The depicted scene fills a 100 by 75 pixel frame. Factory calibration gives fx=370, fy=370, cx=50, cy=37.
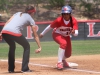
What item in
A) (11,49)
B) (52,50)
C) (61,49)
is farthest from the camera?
(52,50)

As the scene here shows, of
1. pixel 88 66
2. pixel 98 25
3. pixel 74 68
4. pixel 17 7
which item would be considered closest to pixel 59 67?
pixel 74 68

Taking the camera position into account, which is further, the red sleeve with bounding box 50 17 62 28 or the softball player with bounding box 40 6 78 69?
the red sleeve with bounding box 50 17 62 28

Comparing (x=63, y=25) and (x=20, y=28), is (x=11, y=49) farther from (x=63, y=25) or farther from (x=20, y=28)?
(x=63, y=25)

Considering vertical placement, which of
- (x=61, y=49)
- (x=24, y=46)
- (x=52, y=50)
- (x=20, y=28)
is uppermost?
(x=20, y=28)

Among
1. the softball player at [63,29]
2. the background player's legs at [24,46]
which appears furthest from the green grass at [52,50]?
the background player's legs at [24,46]

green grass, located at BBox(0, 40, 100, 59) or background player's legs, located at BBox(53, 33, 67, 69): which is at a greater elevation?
background player's legs, located at BBox(53, 33, 67, 69)

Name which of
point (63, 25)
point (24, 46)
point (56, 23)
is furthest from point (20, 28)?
point (63, 25)

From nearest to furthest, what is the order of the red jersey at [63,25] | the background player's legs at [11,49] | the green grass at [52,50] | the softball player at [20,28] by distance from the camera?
1. the softball player at [20,28]
2. the background player's legs at [11,49]
3. the red jersey at [63,25]
4. the green grass at [52,50]

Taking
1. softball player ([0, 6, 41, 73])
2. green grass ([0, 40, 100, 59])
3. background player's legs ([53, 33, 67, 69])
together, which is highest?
softball player ([0, 6, 41, 73])

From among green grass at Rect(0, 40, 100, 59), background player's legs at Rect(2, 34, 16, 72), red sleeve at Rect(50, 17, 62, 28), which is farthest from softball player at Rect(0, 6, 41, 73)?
green grass at Rect(0, 40, 100, 59)

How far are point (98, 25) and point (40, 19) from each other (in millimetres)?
9658

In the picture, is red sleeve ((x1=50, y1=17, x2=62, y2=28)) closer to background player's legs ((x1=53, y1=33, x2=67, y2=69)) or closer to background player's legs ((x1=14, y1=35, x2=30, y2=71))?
background player's legs ((x1=53, y1=33, x2=67, y2=69))

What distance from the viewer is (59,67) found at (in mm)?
9906

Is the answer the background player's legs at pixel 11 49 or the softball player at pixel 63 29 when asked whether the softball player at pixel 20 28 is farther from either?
the softball player at pixel 63 29
